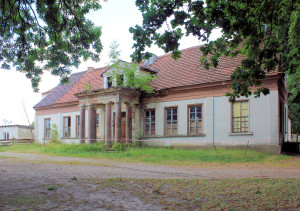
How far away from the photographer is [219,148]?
18188mm

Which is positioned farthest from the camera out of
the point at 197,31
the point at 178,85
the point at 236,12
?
the point at 178,85

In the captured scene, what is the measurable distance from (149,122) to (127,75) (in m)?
3.80

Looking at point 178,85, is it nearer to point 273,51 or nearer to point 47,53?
point 47,53

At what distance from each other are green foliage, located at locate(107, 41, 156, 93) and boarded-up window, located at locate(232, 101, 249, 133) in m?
6.07

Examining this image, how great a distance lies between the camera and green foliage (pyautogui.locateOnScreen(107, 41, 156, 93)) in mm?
21155

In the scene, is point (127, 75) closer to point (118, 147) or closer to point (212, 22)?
point (118, 147)

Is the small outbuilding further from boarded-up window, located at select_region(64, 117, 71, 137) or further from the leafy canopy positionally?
the leafy canopy

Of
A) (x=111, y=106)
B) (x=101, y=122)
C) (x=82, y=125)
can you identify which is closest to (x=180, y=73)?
(x=111, y=106)

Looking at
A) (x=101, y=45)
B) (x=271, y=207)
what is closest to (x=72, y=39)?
(x=101, y=45)

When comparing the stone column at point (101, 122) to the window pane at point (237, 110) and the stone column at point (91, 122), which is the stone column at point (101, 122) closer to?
the stone column at point (91, 122)

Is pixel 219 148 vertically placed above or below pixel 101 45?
below

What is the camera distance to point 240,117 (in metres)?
17.9

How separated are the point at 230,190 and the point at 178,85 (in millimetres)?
13844

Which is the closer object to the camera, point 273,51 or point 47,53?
point 273,51
